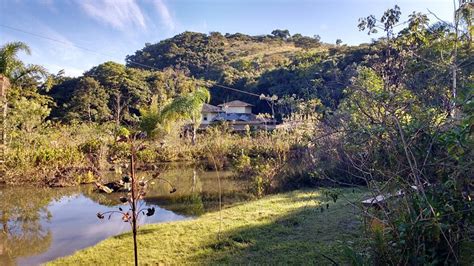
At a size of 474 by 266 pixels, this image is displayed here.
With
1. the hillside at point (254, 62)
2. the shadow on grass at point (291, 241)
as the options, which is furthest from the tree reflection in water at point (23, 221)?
the hillside at point (254, 62)

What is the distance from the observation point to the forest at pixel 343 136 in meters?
2.22

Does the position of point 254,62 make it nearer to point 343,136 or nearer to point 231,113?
point 231,113

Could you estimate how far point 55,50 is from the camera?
12797 millimetres

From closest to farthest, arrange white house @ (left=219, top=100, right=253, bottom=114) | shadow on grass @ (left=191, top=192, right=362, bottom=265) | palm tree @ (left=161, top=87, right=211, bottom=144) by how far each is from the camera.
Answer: shadow on grass @ (left=191, top=192, right=362, bottom=265) → palm tree @ (left=161, top=87, right=211, bottom=144) → white house @ (left=219, top=100, right=253, bottom=114)

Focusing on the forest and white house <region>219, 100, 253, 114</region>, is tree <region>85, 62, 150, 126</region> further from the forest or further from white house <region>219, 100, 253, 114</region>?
white house <region>219, 100, 253, 114</region>

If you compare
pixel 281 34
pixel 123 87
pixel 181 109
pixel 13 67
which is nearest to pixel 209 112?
pixel 123 87

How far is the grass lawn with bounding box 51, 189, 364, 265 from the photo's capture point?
345 centimetres

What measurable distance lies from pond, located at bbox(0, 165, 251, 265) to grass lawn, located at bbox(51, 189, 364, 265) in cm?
59

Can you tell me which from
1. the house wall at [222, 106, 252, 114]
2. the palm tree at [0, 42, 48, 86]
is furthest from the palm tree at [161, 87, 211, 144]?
the house wall at [222, 106, 252, 114]

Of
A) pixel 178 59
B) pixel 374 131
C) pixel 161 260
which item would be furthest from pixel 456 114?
pixel 178 59

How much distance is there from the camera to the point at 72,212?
20.7 ft

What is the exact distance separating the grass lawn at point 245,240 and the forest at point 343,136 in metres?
0.18

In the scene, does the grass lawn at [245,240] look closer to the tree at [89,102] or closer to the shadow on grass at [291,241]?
the shadow on grass at [291,241]

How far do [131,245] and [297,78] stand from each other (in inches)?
1041
